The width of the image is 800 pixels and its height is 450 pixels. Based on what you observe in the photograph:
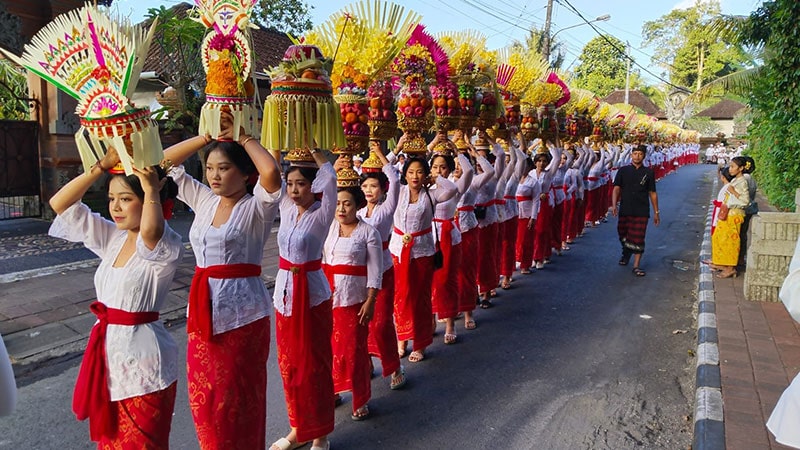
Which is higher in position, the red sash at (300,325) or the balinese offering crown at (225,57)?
the balinese offering crown at (225,57)

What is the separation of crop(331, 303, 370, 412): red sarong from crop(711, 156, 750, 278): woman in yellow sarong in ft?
19.9

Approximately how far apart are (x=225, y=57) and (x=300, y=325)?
150 cm

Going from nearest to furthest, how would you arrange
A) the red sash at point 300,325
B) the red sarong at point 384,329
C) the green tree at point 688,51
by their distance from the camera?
the red sash at point 300,325
the red sarong at point 384,329
the green tree at point 688,51

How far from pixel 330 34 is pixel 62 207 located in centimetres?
200

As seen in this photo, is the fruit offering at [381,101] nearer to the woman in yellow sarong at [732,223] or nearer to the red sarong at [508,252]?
the red sarong at [508,252]

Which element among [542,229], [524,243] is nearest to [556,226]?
[542,229]

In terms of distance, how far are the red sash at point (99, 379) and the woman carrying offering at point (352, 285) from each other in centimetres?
151

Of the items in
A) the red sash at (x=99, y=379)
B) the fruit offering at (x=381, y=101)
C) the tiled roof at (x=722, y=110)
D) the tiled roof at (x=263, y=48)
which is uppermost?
the tiled roof at (x=722, y=110)

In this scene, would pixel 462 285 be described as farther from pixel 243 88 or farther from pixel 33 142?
pixel 33 142

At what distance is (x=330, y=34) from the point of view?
3.80 m

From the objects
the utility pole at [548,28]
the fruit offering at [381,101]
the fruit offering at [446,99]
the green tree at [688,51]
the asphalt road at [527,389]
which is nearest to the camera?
the asphalt road at [527,389]

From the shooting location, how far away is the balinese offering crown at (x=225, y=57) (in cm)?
252

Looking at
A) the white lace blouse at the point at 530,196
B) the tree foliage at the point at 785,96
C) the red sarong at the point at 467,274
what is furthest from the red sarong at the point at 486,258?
the tree foliage at the point at 785,96

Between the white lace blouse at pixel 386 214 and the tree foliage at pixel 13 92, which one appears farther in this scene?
the tree foliage at pixel 13 92
